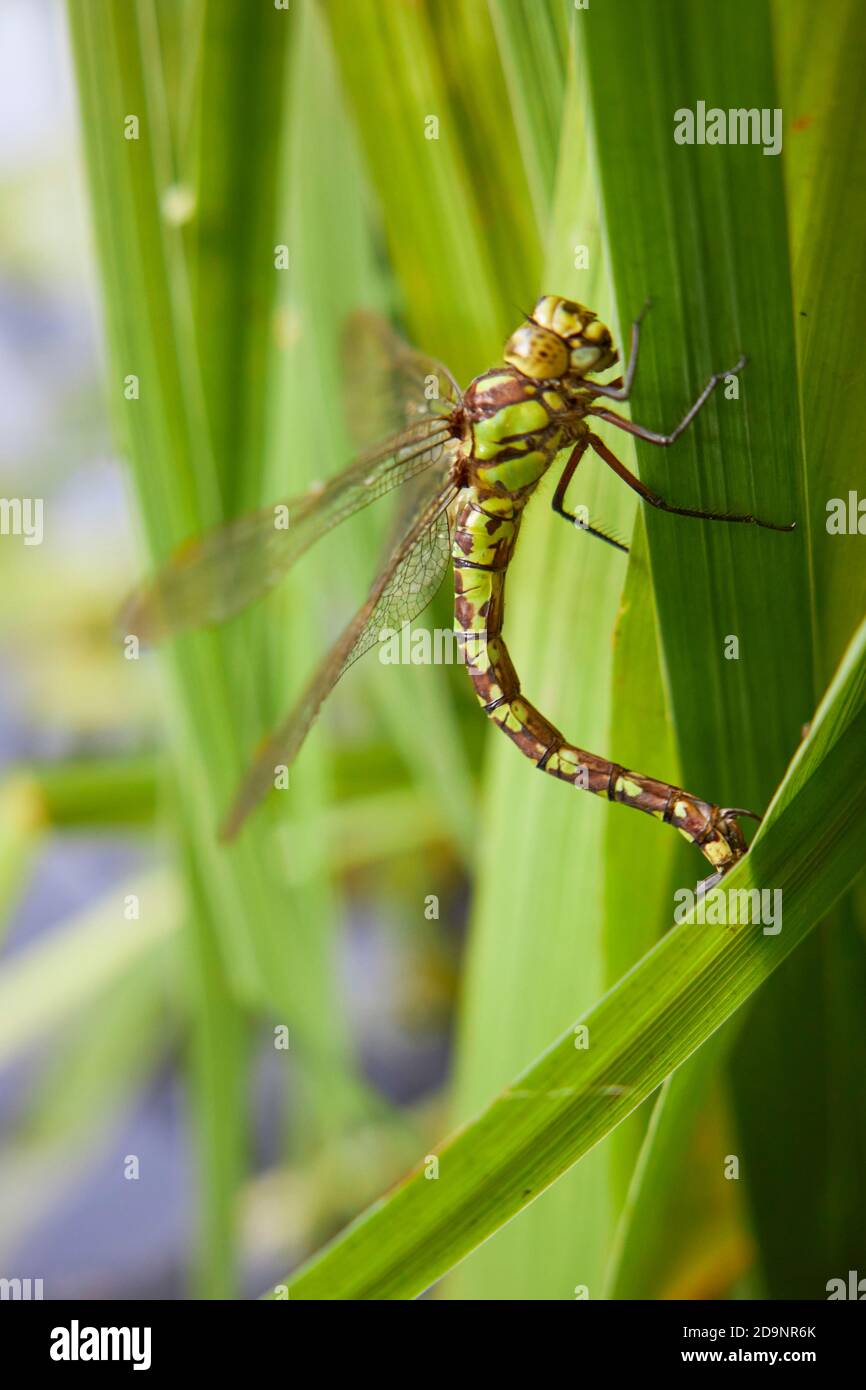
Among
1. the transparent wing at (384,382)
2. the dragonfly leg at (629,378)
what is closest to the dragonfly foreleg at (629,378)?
the dragonfly leg at (629,378)

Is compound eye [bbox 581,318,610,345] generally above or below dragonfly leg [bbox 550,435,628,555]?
above

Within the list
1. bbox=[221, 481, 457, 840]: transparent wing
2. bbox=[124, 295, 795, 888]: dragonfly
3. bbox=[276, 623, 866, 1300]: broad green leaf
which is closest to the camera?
bbox=[276, 623, 866, 1300]: broad green leaf

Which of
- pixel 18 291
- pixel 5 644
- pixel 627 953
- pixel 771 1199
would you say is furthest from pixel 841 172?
pixel 18 291

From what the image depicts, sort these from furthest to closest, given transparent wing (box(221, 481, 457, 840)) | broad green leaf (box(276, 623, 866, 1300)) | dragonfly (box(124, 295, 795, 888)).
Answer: transparent wing (box(221, 481, 457, 840))
dragonfly (box(124, 295, 795, 888))
broad green leaf (box(276, 623, 866, 1300))

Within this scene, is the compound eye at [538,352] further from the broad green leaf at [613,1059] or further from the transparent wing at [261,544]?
the broad green leaf at [613,1059]

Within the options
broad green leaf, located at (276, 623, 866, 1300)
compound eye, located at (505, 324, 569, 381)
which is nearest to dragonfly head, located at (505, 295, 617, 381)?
compound eye, located at (505, 324, 569, 381)

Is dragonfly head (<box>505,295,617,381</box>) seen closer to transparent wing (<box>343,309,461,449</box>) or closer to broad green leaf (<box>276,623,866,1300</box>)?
transparent wing (<box>343,309,461,449</box>)

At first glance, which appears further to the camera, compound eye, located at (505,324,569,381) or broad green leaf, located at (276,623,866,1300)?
compound eye, located at (505,324,569,381)
